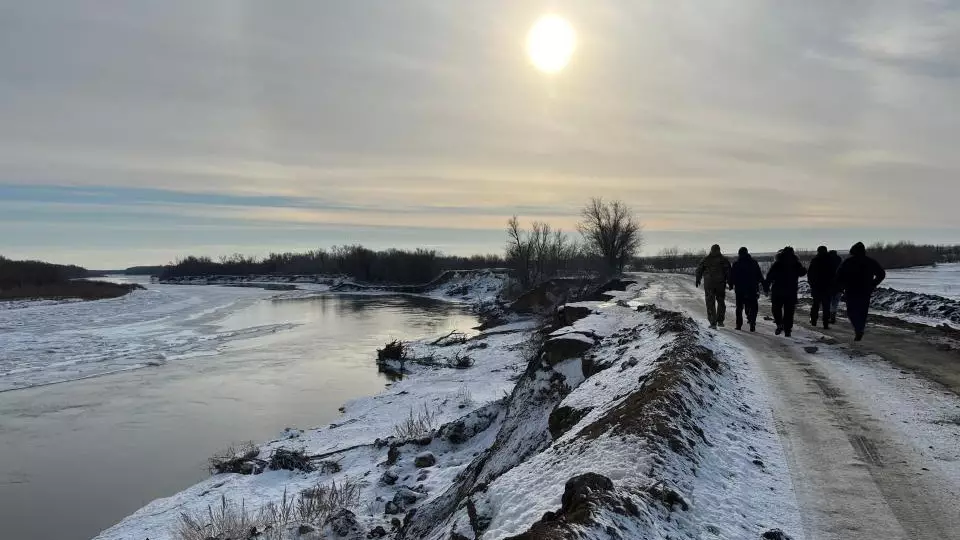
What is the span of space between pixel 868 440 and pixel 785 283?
25.8 feet

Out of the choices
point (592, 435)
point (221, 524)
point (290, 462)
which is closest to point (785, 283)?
point (592, 435)

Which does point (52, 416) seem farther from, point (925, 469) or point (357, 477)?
point (925, 469)

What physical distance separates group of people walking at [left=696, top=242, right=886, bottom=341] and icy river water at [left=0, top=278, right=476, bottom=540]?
11583 millimetres

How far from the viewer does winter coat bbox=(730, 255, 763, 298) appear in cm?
1377

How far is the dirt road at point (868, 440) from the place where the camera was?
4.04 metres

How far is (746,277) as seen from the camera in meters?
13.8

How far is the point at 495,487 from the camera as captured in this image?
5.03 meters

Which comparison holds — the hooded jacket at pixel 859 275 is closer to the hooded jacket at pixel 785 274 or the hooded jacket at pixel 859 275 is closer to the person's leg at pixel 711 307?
the hooded jacket at pixel 785 274

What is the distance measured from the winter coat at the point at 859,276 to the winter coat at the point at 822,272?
3.97 feet

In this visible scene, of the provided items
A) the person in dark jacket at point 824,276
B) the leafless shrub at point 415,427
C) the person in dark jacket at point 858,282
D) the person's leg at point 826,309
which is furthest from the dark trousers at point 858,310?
the leafless shrub at point 415,427

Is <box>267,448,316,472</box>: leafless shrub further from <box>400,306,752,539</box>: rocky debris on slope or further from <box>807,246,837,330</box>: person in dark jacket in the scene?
<box>807,246,837,330</box>: person in dark jacket

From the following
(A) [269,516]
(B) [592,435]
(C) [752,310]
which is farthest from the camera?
(C) [752,310]

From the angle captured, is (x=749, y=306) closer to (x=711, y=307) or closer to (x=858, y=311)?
(x=711, y=307)

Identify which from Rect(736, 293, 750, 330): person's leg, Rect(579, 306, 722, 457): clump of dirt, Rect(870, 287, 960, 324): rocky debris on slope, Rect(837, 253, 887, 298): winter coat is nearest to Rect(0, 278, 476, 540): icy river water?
Rect(579, 306, 722, 457): clump of dirt
